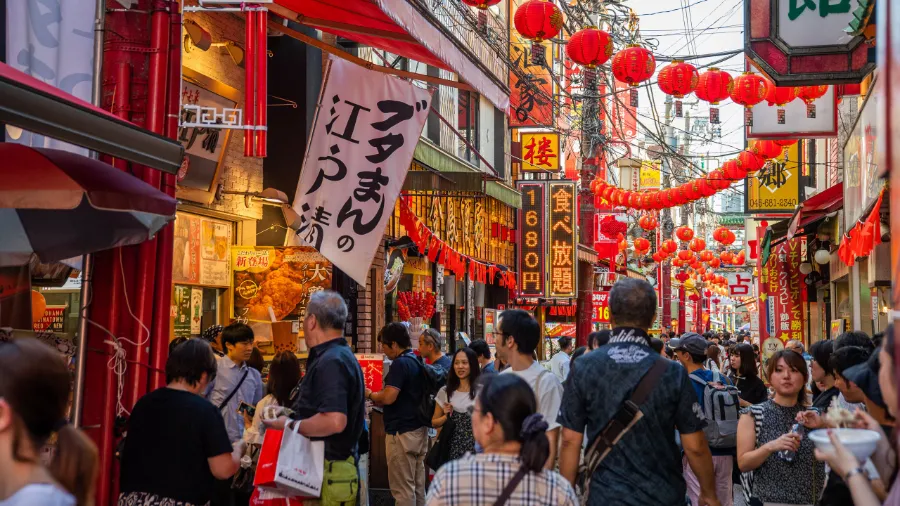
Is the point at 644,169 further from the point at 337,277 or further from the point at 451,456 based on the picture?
the point at 451,456

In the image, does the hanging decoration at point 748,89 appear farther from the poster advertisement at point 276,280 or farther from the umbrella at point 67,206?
the umbrella at point 67,206

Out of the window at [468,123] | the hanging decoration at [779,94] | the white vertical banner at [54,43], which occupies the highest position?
the window at [468,123]

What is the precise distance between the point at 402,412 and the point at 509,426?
21.8 ft

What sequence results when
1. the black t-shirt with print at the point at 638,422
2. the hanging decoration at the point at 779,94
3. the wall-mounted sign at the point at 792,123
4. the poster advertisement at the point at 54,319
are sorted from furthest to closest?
1. the wall-mounted sign at the point at 792,123
2. the hanging decoration at the point at 779,94
3. the poster advertisement at the point at 54,319
4. the black t-shirt with print at the point at 638,422

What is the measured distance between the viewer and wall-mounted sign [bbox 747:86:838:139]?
18.2m

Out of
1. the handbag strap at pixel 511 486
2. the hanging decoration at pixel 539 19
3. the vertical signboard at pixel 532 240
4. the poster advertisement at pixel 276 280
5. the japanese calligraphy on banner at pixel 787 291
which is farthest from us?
the vertical signboard at pixel 532 240

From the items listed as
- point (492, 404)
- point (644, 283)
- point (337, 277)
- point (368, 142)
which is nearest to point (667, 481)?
point (644, 283)

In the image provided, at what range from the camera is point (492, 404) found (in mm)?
4133


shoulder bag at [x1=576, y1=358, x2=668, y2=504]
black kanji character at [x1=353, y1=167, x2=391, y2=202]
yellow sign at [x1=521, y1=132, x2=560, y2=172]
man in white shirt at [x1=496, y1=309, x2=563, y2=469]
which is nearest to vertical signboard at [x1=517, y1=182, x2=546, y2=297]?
yellow sign at [x1=521, y1=132, x2=560, y2=172]

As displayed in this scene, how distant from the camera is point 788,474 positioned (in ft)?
22.4

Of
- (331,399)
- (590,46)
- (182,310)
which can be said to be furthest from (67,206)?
(590,46)

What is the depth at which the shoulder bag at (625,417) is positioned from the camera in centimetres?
555

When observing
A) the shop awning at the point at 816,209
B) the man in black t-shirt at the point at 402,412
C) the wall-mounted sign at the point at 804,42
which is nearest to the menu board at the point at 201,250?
the man in black t-shirt at the point at 402,412

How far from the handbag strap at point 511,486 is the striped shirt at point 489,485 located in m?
0.01
